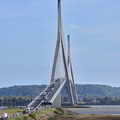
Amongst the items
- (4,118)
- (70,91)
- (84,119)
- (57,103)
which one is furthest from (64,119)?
(70,91)

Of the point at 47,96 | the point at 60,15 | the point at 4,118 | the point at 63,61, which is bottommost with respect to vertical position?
the point at 4,118

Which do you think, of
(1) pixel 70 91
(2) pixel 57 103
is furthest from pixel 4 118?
(1) pixel 70 91

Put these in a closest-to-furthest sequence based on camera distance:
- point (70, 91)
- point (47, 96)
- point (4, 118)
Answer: point (4, 118), point (47, 96), point (70, 91)

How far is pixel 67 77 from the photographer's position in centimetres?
13938

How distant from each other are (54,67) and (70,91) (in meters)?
20.2

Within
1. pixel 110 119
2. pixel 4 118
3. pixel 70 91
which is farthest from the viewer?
pixel 70 91

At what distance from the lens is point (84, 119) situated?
8412 centimetres

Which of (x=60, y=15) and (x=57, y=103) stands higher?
(x=60, y=15)

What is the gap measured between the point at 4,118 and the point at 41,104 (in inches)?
1791

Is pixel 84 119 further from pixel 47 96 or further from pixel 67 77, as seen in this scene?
pixel 67 77

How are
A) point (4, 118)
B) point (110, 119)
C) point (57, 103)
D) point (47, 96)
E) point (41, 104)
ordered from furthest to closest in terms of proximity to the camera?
A: 1. point (57, 103)
2. point (47, 96)
3. point (41, 104)
4. point (110, 119)
5. point (4, 118)

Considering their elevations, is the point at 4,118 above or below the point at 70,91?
below

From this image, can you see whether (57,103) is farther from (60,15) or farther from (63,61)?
(60,15)

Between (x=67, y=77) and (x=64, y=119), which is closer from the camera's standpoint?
(x=64, y=119)
